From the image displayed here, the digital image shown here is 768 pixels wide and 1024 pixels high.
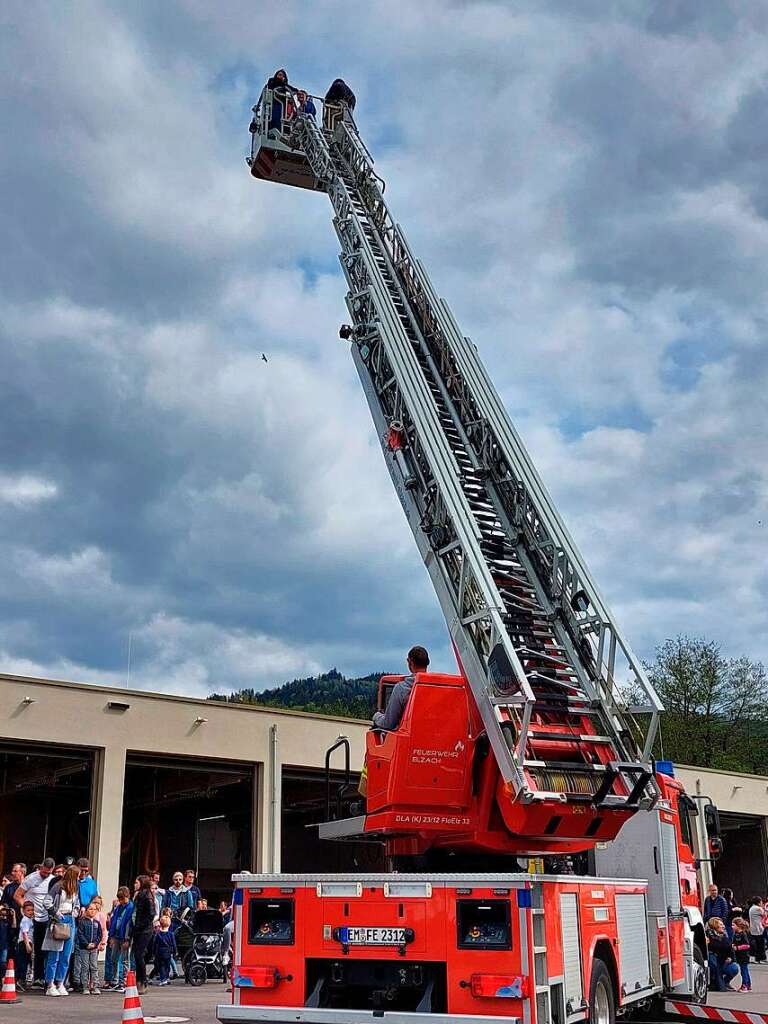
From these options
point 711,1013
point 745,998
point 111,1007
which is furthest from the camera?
point 745,998

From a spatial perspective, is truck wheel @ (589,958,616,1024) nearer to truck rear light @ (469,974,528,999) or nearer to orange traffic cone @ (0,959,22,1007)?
truck rear light @ (469,974,528,999)

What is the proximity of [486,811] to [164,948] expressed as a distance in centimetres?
1004

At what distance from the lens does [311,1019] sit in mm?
7574

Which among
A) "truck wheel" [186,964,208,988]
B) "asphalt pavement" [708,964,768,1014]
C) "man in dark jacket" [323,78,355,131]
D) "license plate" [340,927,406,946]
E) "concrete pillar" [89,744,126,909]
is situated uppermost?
"man in dark jacket" [323,78,355,131]

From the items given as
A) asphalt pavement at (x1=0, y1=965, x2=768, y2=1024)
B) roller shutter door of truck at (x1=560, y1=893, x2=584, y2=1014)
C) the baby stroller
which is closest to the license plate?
roller shutter door of truck at (x1=560, y1=893, x2=584, y2=1014)

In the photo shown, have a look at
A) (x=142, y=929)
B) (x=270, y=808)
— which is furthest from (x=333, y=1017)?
(x=270, y=808)

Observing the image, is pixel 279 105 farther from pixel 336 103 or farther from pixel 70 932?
pixel 70 932

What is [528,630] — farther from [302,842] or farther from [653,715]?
[302,842]

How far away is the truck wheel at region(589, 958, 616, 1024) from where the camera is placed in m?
8.25

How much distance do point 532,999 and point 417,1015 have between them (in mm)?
778

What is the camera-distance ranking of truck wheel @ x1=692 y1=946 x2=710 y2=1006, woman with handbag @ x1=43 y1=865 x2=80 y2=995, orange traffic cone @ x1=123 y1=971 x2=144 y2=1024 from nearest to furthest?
orange traffic cone @ x1=123 y1=971 x2=144 y2=1024, truck wheel @ x1=692 y1=946 x2=710 y2=1006, woman with handbag @ x1=43 y1=865 x2=80 y2=995

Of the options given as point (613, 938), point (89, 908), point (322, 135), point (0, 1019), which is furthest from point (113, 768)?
point (613, 938)

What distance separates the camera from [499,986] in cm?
708

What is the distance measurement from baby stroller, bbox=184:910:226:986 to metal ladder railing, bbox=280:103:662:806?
10268 mm
